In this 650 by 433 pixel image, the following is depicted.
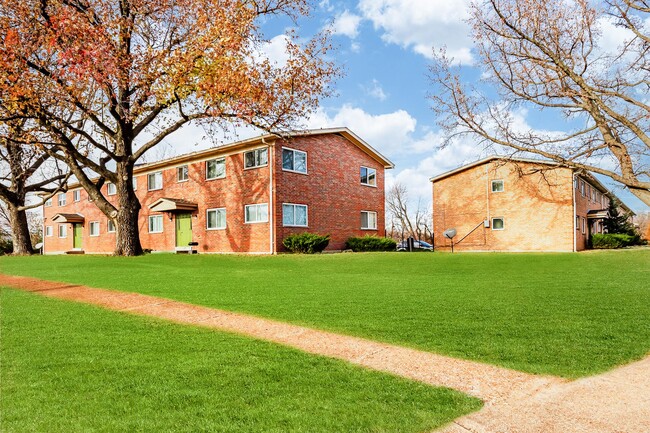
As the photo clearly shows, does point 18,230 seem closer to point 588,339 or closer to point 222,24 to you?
point 222,24

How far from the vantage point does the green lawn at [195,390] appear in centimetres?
321

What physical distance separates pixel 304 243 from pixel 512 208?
1602 cm

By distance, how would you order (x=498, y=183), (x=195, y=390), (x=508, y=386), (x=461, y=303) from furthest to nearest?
(x=498, y=183) < (x=461, y=303) < (x=508, y=386) < (x=195, y=390)

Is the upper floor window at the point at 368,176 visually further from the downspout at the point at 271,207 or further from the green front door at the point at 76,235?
the green front door at the point at 76,235

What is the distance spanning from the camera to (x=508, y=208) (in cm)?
3002

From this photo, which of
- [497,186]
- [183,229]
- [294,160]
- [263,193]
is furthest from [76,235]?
[497,186]

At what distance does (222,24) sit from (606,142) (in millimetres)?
16339

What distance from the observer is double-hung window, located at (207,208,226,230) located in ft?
80.5

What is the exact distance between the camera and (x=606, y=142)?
18188 mm

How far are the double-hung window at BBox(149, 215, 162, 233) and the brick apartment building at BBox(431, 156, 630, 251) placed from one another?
775 inches

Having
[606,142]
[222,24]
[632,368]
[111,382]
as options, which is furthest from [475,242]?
[111,382]

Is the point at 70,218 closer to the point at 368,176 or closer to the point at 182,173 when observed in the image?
the point at 182,173

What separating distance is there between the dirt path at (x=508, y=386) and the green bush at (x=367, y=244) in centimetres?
1914

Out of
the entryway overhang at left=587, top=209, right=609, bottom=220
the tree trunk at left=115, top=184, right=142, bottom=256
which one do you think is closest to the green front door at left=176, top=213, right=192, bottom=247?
the tree trunk at left=115, top=184, right=142, bottom=256
